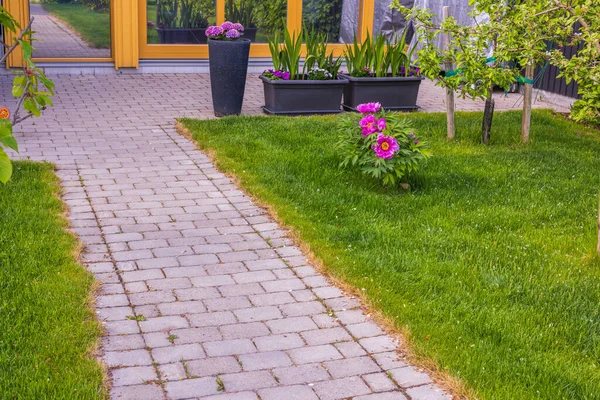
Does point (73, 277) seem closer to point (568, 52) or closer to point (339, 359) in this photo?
point (339, 359)

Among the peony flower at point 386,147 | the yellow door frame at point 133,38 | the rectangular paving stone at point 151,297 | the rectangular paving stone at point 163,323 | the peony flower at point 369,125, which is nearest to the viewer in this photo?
the rectangular paving stone at point 163,323

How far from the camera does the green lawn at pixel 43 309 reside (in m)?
3.78

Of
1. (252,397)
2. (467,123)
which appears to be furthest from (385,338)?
(467,123)

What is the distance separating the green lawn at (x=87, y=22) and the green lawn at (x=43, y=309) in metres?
7.41

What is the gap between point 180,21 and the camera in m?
13.6

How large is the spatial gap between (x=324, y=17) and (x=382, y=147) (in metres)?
8.07

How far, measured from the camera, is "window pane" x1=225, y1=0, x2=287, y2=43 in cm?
1375

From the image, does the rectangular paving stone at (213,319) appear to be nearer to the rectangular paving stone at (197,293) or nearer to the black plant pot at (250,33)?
the rectangular paving stone at (197,293)

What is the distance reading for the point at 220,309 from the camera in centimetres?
475

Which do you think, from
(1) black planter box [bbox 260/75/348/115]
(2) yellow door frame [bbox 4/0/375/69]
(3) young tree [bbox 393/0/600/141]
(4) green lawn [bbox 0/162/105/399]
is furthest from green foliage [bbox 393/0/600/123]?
(2) yellow door frame [bbox 4/0/375/69]

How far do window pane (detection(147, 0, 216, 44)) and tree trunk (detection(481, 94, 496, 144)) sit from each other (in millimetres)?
6359

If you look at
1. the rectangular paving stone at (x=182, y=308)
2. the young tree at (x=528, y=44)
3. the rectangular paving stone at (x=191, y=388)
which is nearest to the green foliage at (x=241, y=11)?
the young tree at (x=528, y=44)

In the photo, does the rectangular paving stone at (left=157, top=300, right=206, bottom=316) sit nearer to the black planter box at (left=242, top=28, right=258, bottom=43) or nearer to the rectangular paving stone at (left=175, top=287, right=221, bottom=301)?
the rectangular paving stone at (left=175, top=287, right=221, bottom=301)

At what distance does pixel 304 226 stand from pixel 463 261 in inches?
49.3
